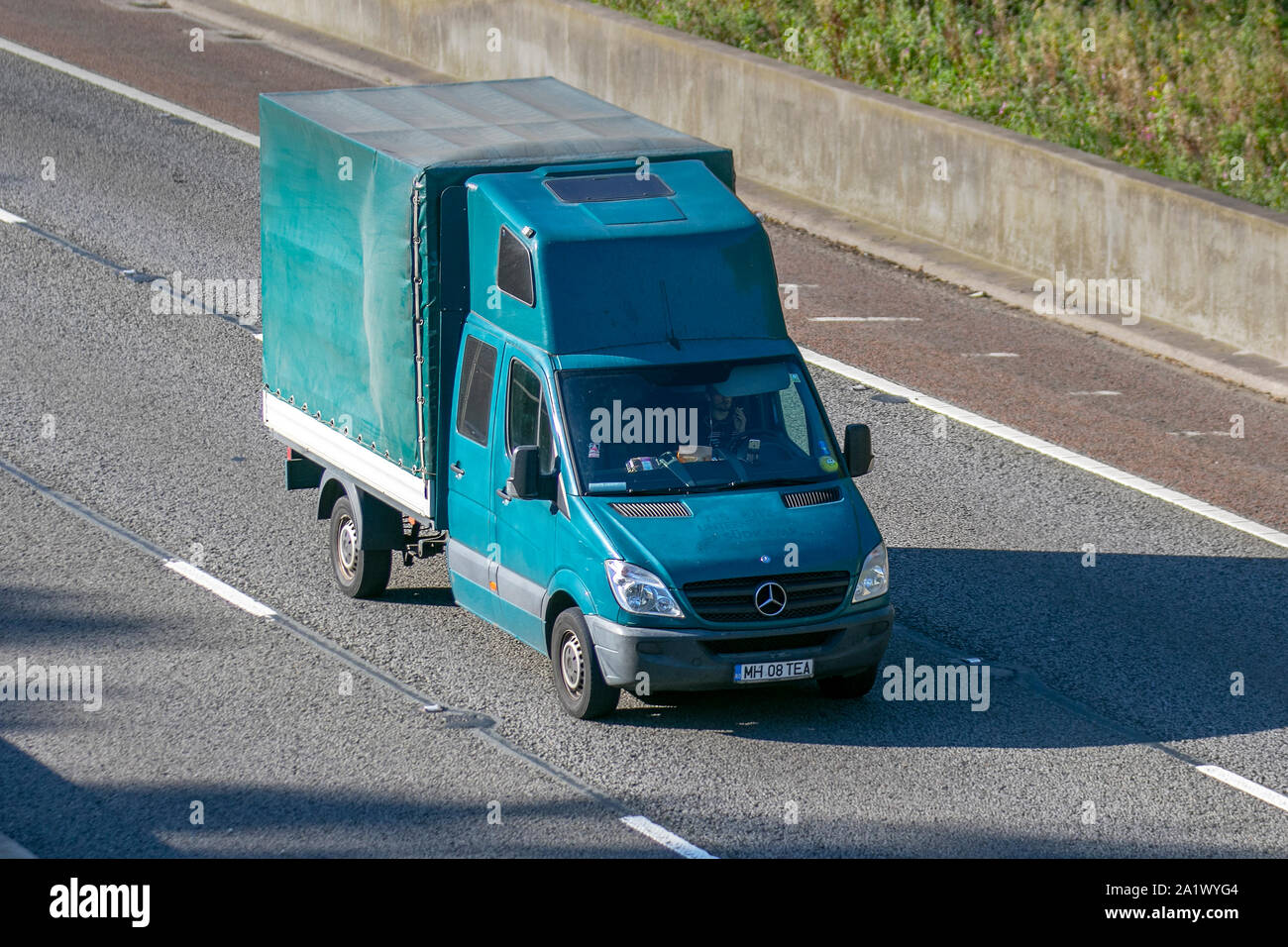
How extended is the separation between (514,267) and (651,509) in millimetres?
1648

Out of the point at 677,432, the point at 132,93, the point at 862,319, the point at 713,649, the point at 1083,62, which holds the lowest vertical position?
the point at 862,319

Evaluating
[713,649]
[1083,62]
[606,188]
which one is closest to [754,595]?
[713,649]

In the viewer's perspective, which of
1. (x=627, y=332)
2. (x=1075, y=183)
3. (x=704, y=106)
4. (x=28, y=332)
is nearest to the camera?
(x=627, y=332)

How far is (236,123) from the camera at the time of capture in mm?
24422

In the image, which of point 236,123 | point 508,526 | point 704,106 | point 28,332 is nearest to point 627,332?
point 508,526

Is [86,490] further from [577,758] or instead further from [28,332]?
[577,758]

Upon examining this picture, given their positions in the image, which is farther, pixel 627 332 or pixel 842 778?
pixel 627 332

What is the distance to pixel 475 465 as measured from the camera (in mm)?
12289

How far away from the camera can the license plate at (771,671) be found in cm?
1134

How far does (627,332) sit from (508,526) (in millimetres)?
1359

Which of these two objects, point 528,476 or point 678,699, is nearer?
point 528,476

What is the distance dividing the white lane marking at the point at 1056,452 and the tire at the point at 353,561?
216 inches

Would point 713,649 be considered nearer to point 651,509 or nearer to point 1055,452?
point 651,509

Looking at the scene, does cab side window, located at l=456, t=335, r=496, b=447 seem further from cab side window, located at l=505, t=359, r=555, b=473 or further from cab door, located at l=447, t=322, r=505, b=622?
cab side window, located at l=505, t=359, r=555, b=473
